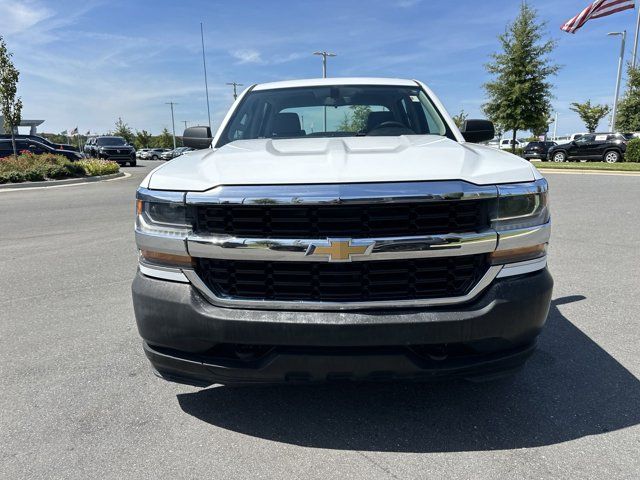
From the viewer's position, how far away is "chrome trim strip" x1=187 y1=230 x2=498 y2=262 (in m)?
1.93

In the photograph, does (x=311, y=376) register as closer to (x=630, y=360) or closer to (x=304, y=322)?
(x=304, y=322)

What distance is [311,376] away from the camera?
2.00 m

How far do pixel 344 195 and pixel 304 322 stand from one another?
0.56 meters

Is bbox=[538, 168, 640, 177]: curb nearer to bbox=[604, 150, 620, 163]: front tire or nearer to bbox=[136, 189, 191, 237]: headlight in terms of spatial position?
bbox=[604, 150, 620, 163]: front tire

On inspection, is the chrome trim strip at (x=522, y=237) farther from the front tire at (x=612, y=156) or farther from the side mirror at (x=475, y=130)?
the front tire at (x=612, y=156)

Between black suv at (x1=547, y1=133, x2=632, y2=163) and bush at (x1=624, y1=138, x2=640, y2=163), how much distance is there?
3.64 ft

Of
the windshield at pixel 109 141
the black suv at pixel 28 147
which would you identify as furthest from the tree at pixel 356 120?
the windshield at pixel 109 141

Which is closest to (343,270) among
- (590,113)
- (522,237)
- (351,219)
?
(351,219)

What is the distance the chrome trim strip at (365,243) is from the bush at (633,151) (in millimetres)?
25746

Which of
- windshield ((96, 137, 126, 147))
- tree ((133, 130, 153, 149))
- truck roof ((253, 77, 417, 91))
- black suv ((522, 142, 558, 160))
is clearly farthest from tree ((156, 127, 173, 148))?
truck roof ((253, 77, 417, 91))

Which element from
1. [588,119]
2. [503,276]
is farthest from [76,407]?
[588,119]

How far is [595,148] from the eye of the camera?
25766 mm

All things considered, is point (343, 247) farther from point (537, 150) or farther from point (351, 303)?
point (537, 150)

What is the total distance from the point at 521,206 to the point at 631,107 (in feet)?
115
